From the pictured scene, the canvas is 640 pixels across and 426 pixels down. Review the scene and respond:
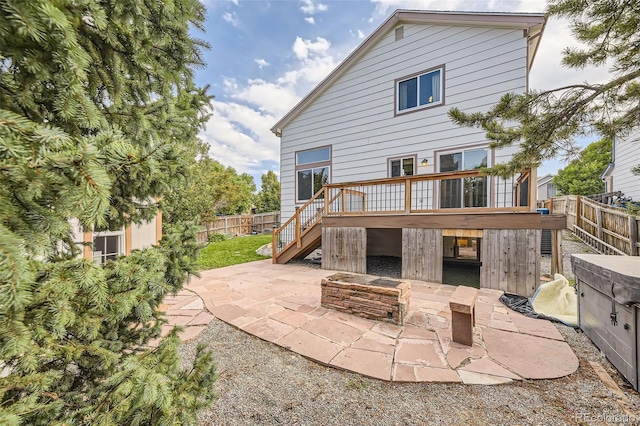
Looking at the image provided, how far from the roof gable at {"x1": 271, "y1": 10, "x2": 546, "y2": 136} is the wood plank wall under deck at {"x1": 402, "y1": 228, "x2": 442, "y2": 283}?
5245 mm

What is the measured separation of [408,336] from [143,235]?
4209 millimetres

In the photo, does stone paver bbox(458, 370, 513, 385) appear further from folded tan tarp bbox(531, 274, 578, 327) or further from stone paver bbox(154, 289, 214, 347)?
stone paver bbox(154, 289, 214, 347)

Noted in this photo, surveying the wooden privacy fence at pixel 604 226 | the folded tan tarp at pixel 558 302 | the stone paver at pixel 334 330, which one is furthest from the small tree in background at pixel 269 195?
the folded tan tarp at pixel 558 302

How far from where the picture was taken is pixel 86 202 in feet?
2.72

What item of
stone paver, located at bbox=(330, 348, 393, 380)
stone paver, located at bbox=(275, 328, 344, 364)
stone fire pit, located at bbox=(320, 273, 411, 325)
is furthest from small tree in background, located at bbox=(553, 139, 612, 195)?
stone paver, located at bbox=(275, 328, 344, 364)

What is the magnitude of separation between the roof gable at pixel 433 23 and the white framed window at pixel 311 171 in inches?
64.3

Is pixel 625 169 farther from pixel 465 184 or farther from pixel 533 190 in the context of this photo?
pixel 533 190

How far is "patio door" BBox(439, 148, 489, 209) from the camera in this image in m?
6.49

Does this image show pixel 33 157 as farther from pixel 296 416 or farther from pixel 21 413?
pixel 296 416

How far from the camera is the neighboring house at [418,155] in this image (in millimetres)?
5668

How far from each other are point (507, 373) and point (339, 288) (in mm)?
2225

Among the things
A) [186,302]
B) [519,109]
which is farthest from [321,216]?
[519,109]

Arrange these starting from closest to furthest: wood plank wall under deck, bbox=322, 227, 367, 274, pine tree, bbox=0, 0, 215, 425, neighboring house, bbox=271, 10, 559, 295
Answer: pine tree, bbox=0, 0, 215, 425, neighboring house, bbox=271, 10, 559, 295, wood plank wall under deck, bbox=322, 227, 367, 274

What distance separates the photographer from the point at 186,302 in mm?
4664
